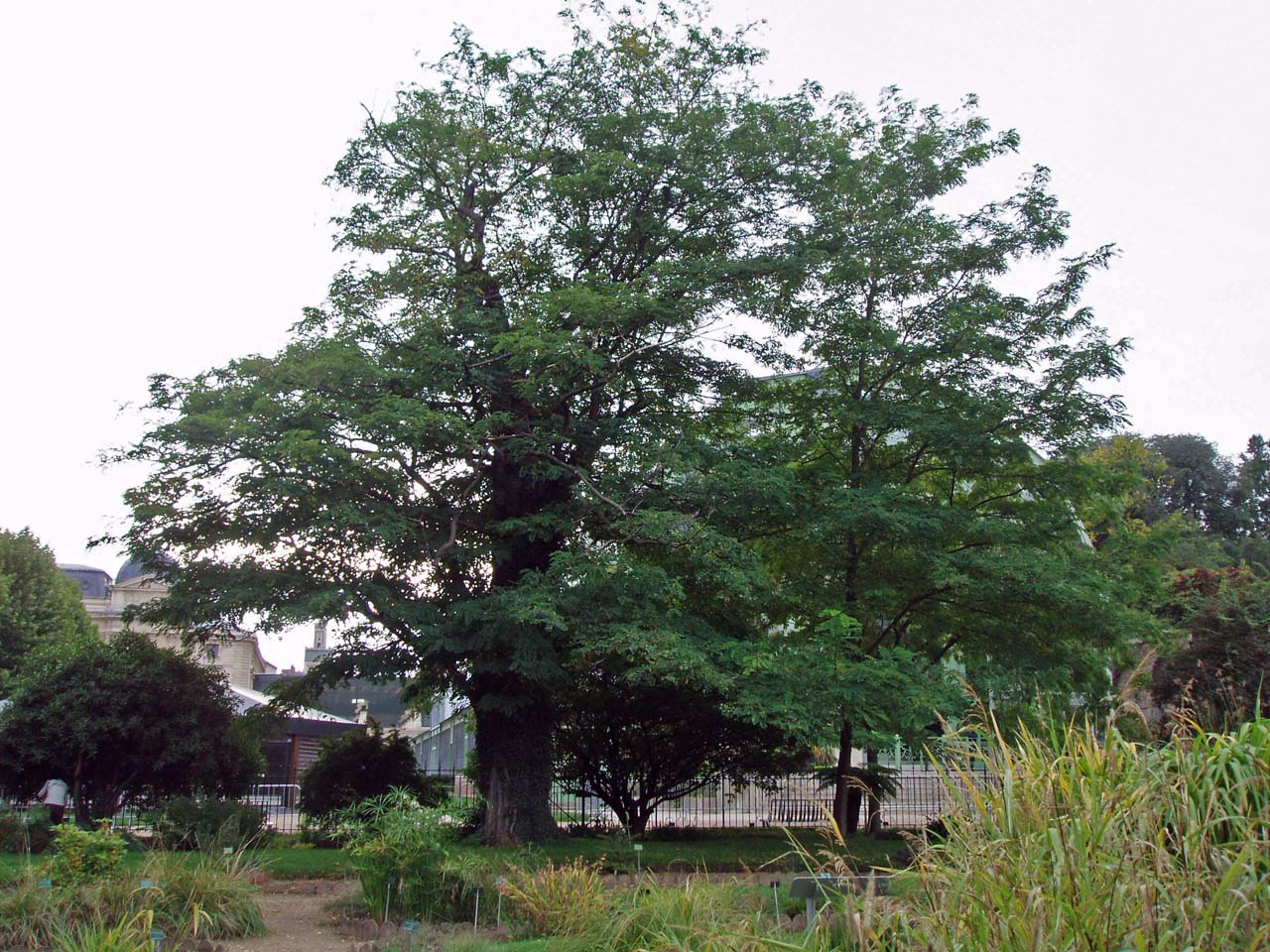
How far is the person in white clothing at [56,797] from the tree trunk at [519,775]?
6.55 meters

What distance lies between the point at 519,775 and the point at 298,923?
6.44 meters

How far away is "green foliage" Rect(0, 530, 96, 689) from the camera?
34.8m

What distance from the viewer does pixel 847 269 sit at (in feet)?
50.8

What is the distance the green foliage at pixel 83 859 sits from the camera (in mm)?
9273

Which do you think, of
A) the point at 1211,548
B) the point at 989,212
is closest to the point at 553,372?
the point at 989,212

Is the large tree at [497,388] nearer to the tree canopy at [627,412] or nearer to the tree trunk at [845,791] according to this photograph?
the tree canopy at [627,412]

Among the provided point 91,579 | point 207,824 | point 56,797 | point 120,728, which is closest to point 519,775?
point 207,824

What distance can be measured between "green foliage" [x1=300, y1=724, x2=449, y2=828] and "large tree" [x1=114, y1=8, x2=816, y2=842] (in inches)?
92.6

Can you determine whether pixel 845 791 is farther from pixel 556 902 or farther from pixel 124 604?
pixel 124 604

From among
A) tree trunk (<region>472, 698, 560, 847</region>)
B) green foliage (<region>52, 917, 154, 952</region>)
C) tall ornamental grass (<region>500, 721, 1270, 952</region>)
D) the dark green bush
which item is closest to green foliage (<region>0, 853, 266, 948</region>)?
green foliage (<region>52, 917, 154, 952</region>)

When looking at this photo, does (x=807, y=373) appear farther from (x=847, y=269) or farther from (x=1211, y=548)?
(x=1211, y=548)

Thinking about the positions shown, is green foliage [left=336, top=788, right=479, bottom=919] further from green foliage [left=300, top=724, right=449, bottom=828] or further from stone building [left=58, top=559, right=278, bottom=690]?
stone building [left=58, top=559, right=278, bottom=690]

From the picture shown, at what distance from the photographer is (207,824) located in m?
14.4

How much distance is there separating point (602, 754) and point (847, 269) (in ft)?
34.3
